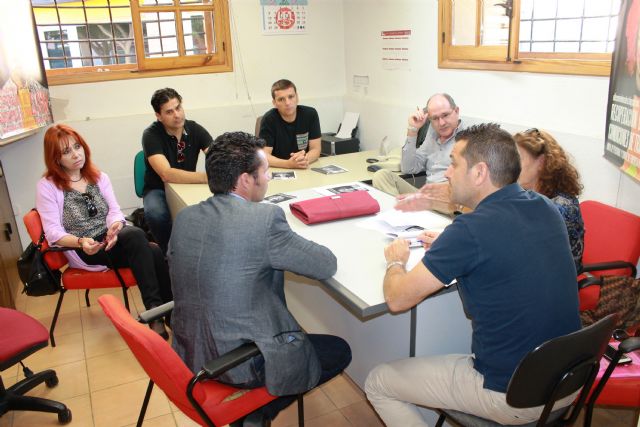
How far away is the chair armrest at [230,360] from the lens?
1.46m

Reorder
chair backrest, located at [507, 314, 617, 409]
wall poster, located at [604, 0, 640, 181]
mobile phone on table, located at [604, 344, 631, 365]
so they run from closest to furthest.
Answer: chair backrest, located at [507, 314, 617, 409] → mobile phone on table, located at [604, 344, 631, 365] → wall poster, located at [604, 0, 640, 181]

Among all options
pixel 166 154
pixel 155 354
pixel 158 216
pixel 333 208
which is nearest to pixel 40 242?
pixel 158 216

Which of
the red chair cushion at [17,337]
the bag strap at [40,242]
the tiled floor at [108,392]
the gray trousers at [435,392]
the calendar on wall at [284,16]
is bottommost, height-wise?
the tiled floor at [108,392]

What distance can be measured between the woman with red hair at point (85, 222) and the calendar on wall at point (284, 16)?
2457 millimetres

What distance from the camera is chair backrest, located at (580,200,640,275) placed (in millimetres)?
2262

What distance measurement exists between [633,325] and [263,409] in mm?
1459

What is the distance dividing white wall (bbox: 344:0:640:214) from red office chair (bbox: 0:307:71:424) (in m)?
2.79

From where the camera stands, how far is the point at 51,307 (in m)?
3.49

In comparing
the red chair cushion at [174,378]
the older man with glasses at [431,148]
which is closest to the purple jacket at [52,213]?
the red chair cushion at [174,378]

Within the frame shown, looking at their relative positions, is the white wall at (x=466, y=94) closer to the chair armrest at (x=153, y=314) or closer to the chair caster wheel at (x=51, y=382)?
the chair armrest at (x=153, y=314)

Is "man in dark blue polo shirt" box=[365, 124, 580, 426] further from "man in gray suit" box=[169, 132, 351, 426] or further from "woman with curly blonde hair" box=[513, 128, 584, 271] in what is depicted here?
"woman with curly blonde hair" box=[513, 128, 584, 271]

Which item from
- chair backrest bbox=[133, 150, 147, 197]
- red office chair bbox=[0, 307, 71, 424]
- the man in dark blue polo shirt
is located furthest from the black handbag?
the man in dark blue polo shirt

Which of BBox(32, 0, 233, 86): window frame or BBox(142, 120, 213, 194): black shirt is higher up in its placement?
BBox(32, 0, 233, 86): window frame

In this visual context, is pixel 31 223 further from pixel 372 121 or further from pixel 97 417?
pixel 372 121
